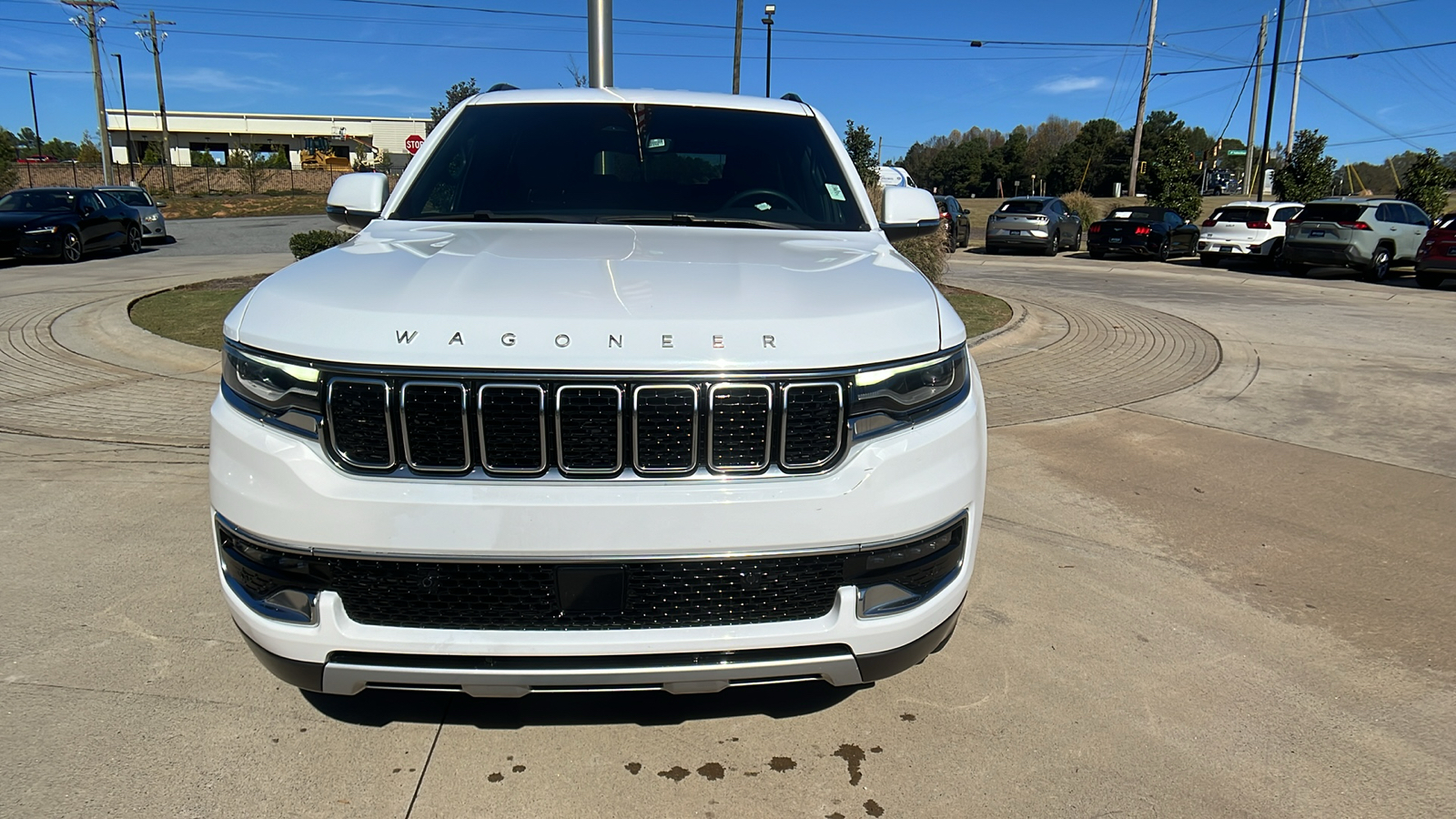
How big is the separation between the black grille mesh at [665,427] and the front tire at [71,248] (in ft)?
69.1

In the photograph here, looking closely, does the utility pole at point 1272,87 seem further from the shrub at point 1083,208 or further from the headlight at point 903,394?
the headlight at point 903,394

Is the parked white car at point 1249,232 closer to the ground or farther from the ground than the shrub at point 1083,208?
closer to the ground

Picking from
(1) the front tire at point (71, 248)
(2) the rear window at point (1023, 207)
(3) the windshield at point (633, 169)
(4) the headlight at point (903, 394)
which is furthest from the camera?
(2) the rear window at point (1023, 207)

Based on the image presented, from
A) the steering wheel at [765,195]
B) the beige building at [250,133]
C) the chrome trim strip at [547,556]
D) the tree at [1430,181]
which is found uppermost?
the beige building at [250,133]

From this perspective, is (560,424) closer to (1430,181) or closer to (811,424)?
(811,424)

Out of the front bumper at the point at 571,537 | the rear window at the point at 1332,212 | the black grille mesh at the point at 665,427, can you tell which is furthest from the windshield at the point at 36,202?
the rear window at the point at 1332,212

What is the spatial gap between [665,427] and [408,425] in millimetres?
595

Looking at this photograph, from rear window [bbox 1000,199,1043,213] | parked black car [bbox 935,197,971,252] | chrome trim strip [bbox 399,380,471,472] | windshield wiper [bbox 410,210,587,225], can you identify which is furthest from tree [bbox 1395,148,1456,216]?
chrome trim strip [bbox 399,380,471,472]

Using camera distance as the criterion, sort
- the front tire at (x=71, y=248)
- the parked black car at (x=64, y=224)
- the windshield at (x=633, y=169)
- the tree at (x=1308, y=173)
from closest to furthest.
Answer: the windshield at (x=633, y=169)
the parked black car at (x=64, y=224)
the front tire at (x=71, y=248)
the tree at (x=1308, y=173)

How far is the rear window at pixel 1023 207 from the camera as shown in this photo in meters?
25.2

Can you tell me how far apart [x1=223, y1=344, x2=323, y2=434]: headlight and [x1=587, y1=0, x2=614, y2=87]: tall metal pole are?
7.91 m

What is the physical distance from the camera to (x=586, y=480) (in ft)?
7.19

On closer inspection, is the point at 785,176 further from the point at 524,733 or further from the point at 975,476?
the point at 524,733

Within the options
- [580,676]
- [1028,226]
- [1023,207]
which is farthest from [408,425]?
[1023,207]
